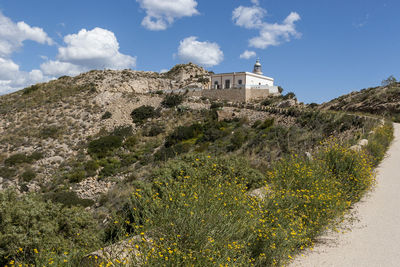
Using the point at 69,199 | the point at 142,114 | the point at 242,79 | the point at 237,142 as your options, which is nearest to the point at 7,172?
the point at 69,199

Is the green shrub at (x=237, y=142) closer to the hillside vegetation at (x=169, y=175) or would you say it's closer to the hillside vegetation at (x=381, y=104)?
the hillside vegetation at (x=169, y=175)

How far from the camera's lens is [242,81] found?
3750 centimetres

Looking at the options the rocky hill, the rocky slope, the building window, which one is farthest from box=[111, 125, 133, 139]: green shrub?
the rocky hill

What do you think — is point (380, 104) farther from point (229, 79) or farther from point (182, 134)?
point (229, 79)

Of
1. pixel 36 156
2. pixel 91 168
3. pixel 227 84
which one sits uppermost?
pixel 227 84

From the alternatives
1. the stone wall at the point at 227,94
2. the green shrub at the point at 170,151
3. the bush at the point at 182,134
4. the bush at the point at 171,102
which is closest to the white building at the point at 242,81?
the stone wall at the point at 227,94

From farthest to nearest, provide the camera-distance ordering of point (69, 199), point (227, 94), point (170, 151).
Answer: point (227, 94)
point (170, 151)
point (69, 199)

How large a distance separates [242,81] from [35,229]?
1375 inches

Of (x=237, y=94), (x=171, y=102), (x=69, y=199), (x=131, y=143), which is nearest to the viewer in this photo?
(x=69, y=199)

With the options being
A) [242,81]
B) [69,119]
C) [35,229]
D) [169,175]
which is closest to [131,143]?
[69,119]

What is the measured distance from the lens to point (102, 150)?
76.0 feet

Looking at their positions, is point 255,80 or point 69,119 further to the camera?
point 255,80

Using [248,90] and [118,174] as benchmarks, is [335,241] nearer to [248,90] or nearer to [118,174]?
[118,174]

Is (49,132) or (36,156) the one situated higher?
(49,132)
